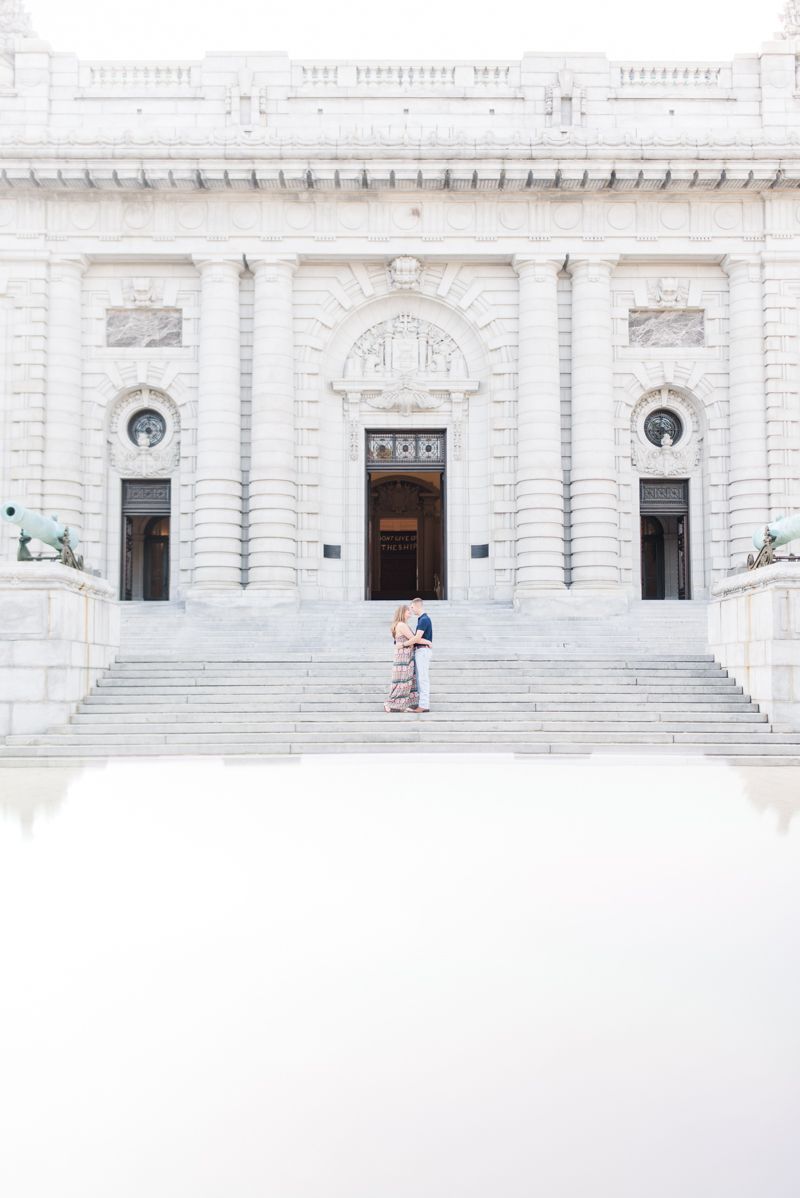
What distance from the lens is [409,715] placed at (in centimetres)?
1369

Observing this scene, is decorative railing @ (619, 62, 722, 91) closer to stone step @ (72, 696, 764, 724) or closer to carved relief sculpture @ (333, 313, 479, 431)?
carved relief sculpture @ (333, 313, 479, 431)

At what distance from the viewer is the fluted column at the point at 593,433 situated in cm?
2367

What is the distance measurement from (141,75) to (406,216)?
822cm

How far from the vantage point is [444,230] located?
2427 cm

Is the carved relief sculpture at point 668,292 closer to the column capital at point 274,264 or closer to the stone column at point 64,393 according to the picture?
the column capital at point 274,264

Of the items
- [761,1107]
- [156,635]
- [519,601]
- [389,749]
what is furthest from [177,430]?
[761,1107]

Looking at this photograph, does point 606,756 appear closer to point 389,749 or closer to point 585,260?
point 389,749

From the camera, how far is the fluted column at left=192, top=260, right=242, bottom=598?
23.7 m

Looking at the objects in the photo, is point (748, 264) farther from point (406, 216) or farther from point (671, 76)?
point (406, 216)

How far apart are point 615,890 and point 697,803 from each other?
3255 millimetres

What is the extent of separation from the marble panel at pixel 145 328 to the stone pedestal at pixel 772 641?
16.6m

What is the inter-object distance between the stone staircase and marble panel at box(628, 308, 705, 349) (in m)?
9.47

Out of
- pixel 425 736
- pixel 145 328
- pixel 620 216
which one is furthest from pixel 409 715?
pixel 620 216

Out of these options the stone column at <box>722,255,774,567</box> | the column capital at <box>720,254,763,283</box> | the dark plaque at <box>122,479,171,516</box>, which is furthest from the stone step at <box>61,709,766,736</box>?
the column capital at <box>720,254,763,283</box>
